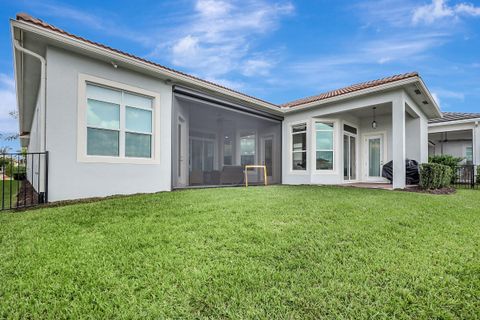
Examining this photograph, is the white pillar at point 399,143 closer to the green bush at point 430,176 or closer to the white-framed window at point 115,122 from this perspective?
the green bush at point 430,176

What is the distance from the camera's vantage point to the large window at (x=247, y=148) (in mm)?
14688

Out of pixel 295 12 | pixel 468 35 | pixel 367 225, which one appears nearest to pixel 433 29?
pixel 468 35

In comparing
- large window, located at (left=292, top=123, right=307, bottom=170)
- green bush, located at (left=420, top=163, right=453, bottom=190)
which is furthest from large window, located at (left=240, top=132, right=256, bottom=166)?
green bush, located at (left=420, top=163, right=453, bottom=190)

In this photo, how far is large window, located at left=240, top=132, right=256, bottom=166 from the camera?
1469 cm

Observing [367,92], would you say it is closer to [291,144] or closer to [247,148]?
[291,144]

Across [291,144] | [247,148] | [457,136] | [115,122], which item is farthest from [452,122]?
[115,122]

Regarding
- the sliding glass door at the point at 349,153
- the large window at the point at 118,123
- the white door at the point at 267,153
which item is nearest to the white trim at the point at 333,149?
the sliding glass door at the point at 349,153

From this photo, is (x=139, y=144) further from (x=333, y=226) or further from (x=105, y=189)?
(x=333, y=226)

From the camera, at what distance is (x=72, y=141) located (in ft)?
19.2

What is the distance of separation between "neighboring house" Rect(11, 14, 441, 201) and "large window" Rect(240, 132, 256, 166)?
772 millimetres

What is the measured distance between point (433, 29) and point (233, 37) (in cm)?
929

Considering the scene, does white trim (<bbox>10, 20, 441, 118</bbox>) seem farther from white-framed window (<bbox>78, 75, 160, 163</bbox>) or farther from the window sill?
the window sill

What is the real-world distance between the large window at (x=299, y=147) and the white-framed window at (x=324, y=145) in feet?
1.69

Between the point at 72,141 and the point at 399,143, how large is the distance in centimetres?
962
